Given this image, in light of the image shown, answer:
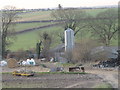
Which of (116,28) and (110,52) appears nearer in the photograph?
(110,52)

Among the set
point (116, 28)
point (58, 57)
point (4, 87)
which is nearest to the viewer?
point (4, 87)

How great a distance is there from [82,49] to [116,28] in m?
9.03

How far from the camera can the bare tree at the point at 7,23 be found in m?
32.1

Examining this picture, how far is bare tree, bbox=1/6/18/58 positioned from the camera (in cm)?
3212

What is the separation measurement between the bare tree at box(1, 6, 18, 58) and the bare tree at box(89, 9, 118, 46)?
9913mm

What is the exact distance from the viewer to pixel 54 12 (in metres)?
37.3

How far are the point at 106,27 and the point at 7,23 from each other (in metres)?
11.7

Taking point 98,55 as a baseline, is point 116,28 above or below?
above

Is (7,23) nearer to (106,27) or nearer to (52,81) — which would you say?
(106,27)

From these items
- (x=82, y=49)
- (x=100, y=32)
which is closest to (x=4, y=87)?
(x=82, y=49)

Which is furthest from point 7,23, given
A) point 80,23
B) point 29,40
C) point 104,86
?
point 104,86

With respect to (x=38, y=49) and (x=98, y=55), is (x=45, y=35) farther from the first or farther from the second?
(x=98, y=55)

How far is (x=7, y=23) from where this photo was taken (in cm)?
3228

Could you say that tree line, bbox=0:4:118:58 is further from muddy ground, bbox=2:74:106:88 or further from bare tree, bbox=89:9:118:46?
muddy ground, bbox=2:74:106:88
